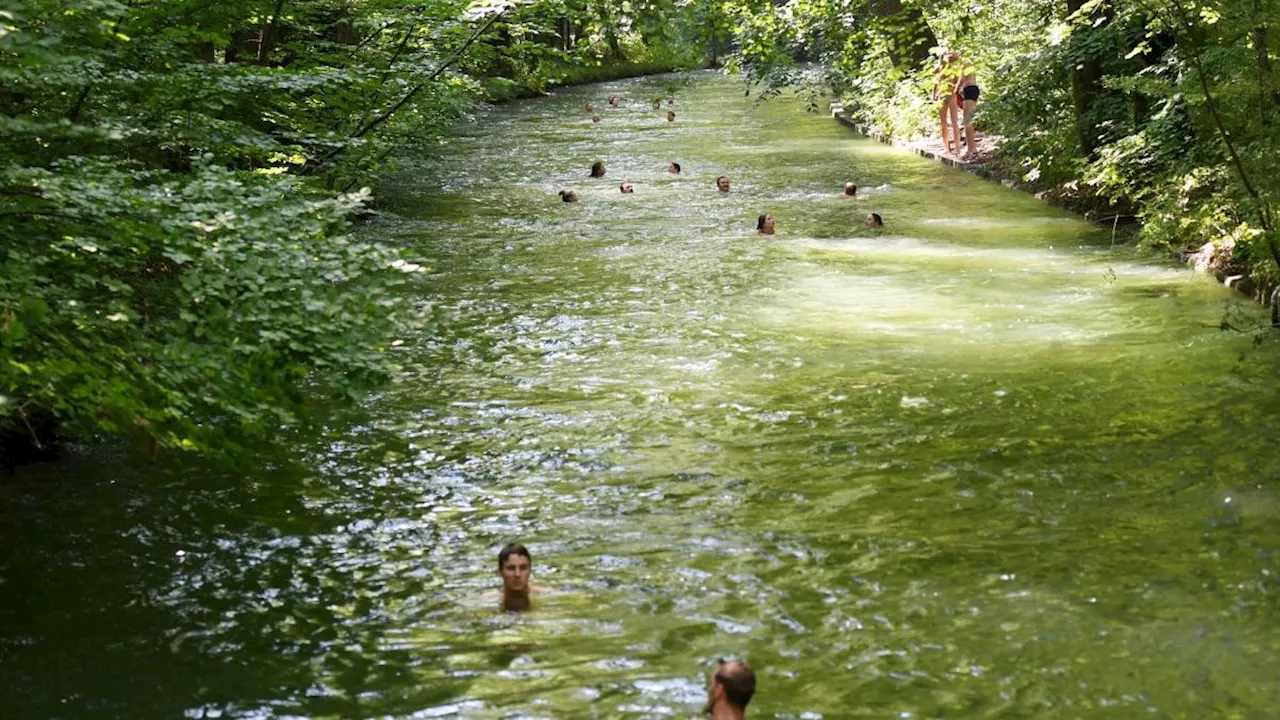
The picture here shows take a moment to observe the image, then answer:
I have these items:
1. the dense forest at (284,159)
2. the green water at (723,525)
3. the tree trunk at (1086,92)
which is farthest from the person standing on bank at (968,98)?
the green water at (723,525)

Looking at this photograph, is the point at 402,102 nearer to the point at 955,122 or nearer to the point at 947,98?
the point at 947,98

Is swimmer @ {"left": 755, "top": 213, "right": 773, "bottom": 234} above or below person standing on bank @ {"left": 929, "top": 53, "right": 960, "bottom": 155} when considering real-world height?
below

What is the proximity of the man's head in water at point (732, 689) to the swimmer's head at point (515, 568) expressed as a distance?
1772 mm

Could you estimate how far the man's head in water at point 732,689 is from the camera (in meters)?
6.71

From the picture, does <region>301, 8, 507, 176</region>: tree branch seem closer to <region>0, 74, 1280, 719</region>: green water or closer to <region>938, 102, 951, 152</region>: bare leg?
<region>0, 74, 1280, 719</region>: green water

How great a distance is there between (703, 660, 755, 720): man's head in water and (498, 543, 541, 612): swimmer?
1780 millimetres

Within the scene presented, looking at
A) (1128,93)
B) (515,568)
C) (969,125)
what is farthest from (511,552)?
(969,125)

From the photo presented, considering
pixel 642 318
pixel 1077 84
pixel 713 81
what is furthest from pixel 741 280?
pixel 713 81

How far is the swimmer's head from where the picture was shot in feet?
27.1

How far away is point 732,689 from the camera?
6727 millimetres

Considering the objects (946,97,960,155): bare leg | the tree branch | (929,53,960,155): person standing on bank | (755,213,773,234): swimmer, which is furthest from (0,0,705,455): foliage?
(946,97,960,155): bare leg

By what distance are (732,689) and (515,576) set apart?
1949mm

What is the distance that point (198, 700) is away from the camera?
24.4 ft

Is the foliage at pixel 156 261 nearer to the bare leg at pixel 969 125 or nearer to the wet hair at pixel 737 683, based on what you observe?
the wet hair at pixel 737 683
